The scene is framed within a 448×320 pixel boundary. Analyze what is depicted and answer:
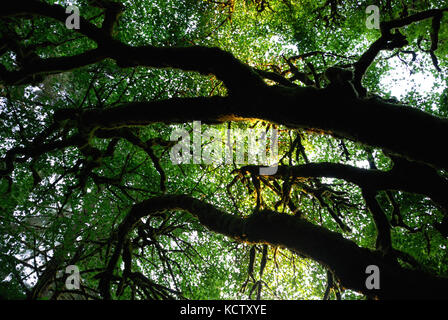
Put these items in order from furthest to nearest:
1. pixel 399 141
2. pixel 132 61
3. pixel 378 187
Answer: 1. pixel 132 61
2. pixel 378 187
3. pixel 399 141

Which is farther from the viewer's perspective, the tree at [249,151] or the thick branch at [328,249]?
the tree at [249,151]

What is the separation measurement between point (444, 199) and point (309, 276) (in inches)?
246

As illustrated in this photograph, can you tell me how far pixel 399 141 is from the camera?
7.55ft

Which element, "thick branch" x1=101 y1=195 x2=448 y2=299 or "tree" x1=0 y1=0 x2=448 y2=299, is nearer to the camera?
"thick branch" x1=101 y1=195 x2=448 y2=299

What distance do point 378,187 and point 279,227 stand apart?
1.39m

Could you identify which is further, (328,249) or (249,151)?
(249,151)

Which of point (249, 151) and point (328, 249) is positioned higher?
point (249, 151)

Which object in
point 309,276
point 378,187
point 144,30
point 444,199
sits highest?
point 144,30
